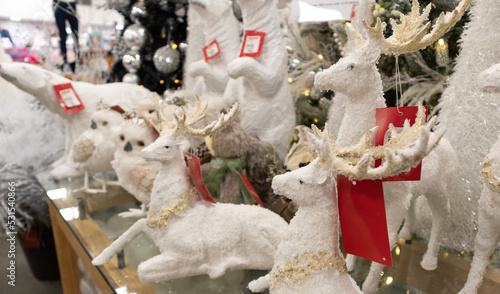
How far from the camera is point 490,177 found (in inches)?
27.2

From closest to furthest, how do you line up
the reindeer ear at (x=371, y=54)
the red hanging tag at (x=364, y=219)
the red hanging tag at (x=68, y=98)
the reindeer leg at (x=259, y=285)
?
1. the red hanging tag at (x=364, y=219)
2. the reindeer ear at (x=371, y=54)
3. the reindeer leg at (x=259, y=285)
4. the red hanging tag at (x=68, y=98)

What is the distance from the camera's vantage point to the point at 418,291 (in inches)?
36.7

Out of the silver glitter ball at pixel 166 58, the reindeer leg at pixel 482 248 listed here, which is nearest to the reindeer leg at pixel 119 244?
the reindeer leg at pixel 482 248

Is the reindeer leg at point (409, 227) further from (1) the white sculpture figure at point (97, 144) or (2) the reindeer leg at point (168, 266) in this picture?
(1) the white sculpture figure at point (97, 144)

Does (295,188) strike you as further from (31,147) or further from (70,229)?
(31,147)

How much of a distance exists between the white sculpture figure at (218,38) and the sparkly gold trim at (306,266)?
1096 millimetres

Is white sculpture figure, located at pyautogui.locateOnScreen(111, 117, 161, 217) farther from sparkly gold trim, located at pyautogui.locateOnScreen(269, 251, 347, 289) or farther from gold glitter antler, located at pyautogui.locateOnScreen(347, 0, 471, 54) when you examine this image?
gold glitter antler, located at pyautogui.locateOnScreen(347, 0, 471, 54)

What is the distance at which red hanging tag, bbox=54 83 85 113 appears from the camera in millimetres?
1825

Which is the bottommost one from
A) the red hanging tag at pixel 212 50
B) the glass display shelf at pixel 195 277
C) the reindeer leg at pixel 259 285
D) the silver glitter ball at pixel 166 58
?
the glass display shelf at pixel 195 277

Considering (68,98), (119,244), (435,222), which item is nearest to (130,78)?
(68,98)

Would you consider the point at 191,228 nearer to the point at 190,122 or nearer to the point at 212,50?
the point at 190,122

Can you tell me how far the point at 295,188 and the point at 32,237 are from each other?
5.75 feet

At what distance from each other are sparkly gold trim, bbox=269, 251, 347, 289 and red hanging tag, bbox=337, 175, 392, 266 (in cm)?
4

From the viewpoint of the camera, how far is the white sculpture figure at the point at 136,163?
1333 mm
